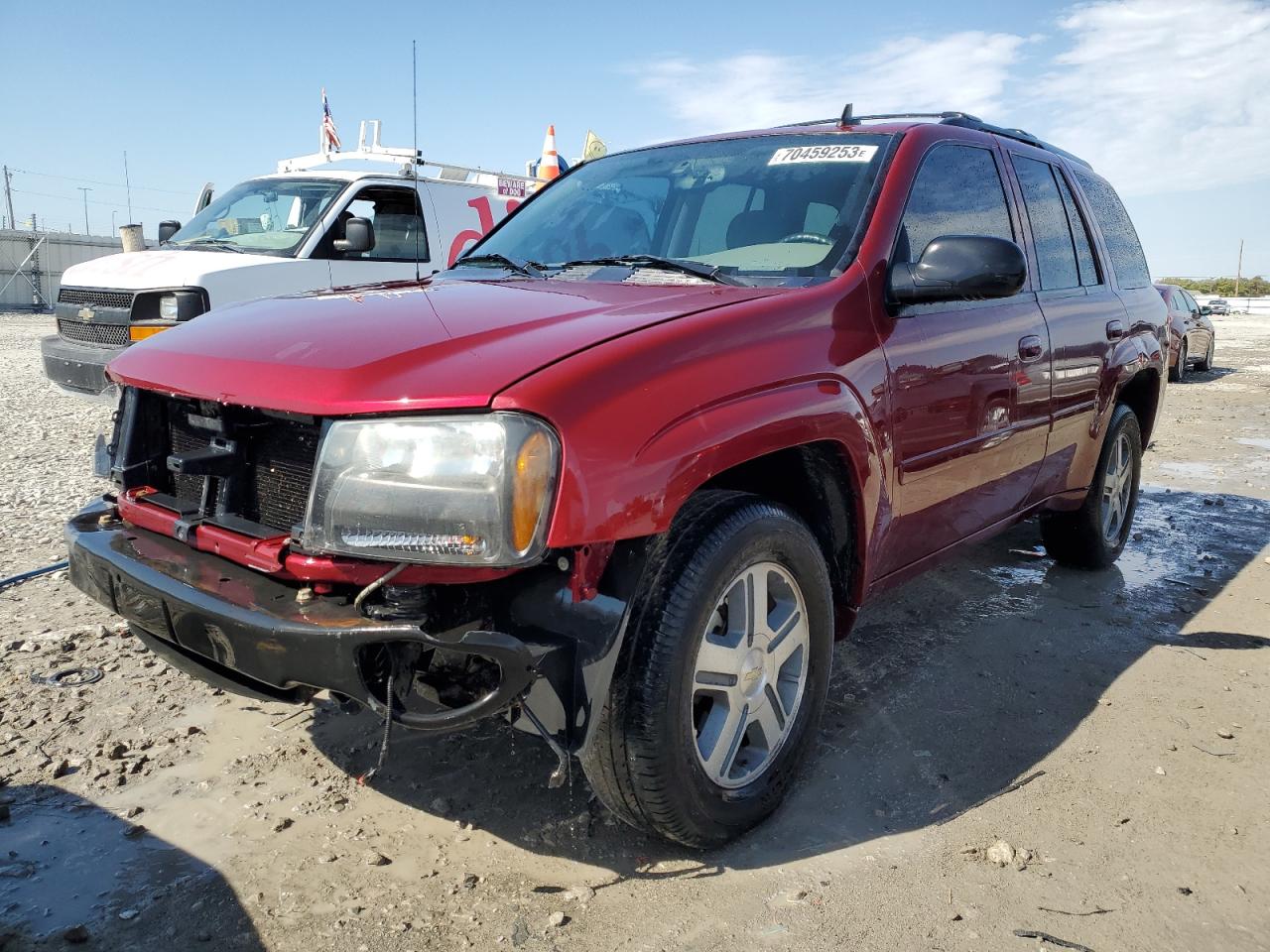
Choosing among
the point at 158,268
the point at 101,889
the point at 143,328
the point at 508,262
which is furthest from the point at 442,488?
the point at 158,268

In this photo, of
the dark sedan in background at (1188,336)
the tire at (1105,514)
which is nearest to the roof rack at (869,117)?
the tire at (1105,514)

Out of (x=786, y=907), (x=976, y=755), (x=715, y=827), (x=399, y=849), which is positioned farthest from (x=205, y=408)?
(x=976, y=755)

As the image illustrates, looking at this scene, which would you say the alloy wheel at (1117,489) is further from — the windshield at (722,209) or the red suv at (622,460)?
the windshield at (722,209)

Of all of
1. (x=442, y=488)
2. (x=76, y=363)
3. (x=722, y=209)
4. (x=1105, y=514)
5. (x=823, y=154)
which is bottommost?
(x=1105, y=514)

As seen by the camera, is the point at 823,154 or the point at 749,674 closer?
the point at 749,674

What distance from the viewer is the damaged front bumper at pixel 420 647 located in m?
1.92

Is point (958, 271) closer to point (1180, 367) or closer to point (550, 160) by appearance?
point (550, 160)

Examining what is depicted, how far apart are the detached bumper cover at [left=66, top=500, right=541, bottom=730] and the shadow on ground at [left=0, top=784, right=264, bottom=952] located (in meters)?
0.45

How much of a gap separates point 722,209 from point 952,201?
2.62 feet

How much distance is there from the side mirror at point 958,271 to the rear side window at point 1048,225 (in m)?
1.11

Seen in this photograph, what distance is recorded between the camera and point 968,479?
3.26 m

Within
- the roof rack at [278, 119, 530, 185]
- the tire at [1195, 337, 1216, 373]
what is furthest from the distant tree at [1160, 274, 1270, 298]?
the roof rack at [278, 119, 530, 185]

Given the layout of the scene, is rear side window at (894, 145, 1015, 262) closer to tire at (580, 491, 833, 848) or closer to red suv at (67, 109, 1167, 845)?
red suv at (67, 109, 1167, 845)

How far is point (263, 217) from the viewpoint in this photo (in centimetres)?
794
